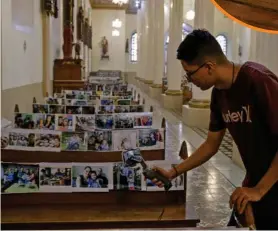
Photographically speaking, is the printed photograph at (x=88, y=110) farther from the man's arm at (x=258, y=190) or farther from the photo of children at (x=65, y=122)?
the man's arm at (x=258, y=190)

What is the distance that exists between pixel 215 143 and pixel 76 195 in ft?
3.20

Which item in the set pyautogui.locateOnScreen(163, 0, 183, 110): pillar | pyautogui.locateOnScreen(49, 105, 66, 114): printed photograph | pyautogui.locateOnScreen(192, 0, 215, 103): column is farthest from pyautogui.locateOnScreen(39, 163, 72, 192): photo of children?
pyautogui.locateOnScreen(163, 0, 183, 110): pillar

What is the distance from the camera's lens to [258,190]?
192 centimetres

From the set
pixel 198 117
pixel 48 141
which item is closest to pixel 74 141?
pixel 48 141

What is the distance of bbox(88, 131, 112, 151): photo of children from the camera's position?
3.67 meters

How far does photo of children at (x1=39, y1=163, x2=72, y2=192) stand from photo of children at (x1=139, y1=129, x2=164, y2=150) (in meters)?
1.17

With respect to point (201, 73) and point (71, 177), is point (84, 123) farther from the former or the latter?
point (201, 73)

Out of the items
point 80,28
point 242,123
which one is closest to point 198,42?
point 242,123

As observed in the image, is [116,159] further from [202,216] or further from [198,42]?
[198,42]

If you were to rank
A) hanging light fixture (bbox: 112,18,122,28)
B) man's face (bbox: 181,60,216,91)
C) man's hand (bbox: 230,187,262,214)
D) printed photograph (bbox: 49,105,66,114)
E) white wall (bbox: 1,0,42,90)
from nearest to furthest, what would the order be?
man's hand (bbox: 230,187,262,214), man's face (bbox: 181,60,216,91), printed photograph (bbox: 49,105,66,114), white wall (bbox: 1,0,42,90), hanging light fixture (bbox: 112,18,122,28)

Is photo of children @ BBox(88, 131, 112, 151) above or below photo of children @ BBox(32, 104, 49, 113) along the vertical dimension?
below

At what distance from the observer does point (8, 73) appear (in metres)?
6.43

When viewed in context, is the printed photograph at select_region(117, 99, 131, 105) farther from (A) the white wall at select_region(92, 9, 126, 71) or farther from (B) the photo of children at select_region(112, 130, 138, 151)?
(A) the white wall at select_region(92, 9, 126, 71)

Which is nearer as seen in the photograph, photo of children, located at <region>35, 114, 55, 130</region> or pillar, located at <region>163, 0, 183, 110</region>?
photo of children, located at <region>35, 114, 55, 130</region>
